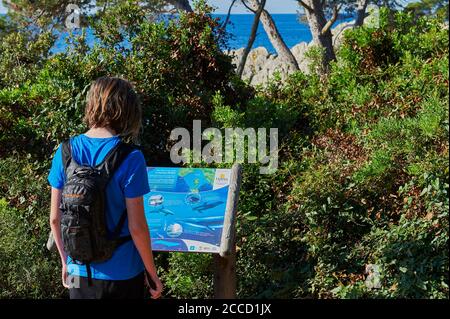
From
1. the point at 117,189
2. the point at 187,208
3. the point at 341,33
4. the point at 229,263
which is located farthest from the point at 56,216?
the point at 341,33

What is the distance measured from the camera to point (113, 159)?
3.72 meters

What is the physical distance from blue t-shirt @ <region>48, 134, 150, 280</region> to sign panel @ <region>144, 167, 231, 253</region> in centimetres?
96

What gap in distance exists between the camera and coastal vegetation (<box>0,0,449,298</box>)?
17.0ft

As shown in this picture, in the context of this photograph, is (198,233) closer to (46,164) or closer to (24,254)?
(24,254)

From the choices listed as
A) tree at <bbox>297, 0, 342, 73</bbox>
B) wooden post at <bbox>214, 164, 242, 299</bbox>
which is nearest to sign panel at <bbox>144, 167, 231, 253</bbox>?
wooden post at <bbox>214, 164, 242, 299</bbox>

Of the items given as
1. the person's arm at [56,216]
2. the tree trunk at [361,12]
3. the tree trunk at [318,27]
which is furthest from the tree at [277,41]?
the person's arm at [56,216]

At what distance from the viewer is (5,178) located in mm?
6477

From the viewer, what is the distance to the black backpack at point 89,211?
3.70 m

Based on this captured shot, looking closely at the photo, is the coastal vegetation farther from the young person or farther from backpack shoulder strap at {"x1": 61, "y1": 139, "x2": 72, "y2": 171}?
backpack shoulder strap at {"x1": 61, "y1": 139, "x2": 72, "y2": 171}

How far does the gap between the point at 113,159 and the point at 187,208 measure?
1.35 m

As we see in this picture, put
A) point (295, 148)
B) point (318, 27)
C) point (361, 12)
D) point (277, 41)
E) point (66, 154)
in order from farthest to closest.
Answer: point (361, 12) < point (277, 41) < point (318, 27) < point (295, 148) < point (66, 154)

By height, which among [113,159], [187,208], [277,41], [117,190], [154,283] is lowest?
[154,283]

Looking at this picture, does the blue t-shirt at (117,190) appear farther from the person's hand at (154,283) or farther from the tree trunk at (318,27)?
the tree trunk at (318,27)

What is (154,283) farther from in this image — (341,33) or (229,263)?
(341,33)
